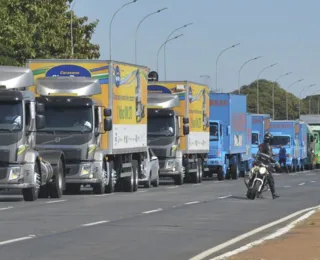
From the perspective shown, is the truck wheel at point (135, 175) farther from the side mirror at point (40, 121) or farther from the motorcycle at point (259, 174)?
the side mirror at point (40, 121)

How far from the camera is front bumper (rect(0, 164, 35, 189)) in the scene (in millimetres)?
26547

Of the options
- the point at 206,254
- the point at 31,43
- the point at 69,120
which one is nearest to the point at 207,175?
the point at 31,43

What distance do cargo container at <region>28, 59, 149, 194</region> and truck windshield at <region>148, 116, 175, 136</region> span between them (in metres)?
4.61

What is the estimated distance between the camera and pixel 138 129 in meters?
35.3

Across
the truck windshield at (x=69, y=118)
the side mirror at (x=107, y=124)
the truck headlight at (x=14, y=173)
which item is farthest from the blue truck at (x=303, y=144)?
the truck headlight at (x=14, y=173)

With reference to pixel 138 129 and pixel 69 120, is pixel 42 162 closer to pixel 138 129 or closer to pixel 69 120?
pixel 69 120

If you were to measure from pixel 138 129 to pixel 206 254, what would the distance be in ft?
69.2

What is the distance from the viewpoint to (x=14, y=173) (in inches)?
1049

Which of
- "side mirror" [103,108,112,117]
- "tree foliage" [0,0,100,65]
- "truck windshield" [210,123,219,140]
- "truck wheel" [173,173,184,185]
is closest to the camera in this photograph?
"side mirror" [103,108,112,117]

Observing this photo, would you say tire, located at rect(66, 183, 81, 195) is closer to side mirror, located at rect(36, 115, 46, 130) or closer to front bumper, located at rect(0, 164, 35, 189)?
front bumper, located at rect(0, 164, 35, 189)

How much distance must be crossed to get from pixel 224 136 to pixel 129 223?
30533mm

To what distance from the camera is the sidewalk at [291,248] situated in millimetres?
13584

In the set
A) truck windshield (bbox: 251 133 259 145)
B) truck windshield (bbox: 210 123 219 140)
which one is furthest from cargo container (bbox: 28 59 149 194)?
truck windshield (bbox: 251 133 259 145)

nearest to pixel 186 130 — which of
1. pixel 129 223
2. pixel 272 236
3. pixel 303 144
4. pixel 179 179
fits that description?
pixel 179 179
